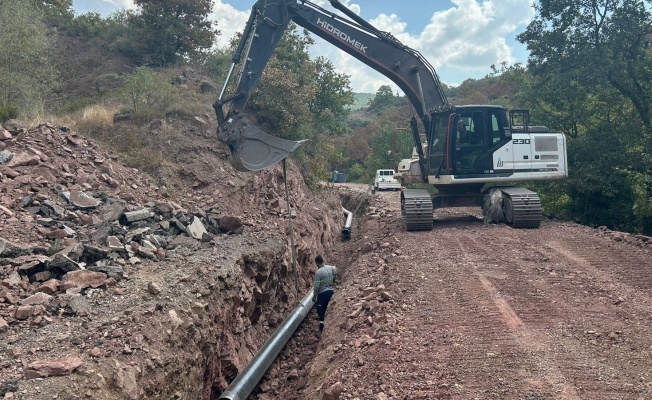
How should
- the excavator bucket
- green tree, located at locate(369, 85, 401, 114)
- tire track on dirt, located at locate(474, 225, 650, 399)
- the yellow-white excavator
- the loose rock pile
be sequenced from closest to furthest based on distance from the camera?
tire track on dirt, located at locate(474, 225, 650, 399), the loose rock pile, the excavator bucket, the yellow-white excavator, green tree, located at locate(369, 85, 401, 114)

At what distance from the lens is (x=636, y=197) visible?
1543cm

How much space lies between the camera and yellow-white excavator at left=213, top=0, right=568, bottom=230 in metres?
13.3

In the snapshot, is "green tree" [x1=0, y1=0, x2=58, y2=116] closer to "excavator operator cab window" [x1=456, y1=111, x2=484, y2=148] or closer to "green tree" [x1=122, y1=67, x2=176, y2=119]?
"green tree" [x1=122, y1=67, x2=176, y2=119]

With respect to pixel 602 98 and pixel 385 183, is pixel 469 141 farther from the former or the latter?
pixel 385 183

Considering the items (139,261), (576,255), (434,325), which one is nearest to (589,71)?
(576,255)

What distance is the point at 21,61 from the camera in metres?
15.0

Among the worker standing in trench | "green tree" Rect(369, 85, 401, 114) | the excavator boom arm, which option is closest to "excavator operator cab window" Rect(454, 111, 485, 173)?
the excavator boom arm

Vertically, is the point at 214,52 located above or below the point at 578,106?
above

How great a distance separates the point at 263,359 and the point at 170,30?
63.2ft

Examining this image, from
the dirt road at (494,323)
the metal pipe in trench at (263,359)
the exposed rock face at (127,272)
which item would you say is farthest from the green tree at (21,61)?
the dirt road at (494,323)

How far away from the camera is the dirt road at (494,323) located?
5188 millimetres

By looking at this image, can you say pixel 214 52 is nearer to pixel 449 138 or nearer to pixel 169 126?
pixel 169 126

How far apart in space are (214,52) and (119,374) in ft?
76.7

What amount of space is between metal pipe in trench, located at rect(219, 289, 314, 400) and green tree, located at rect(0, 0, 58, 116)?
354 inches
